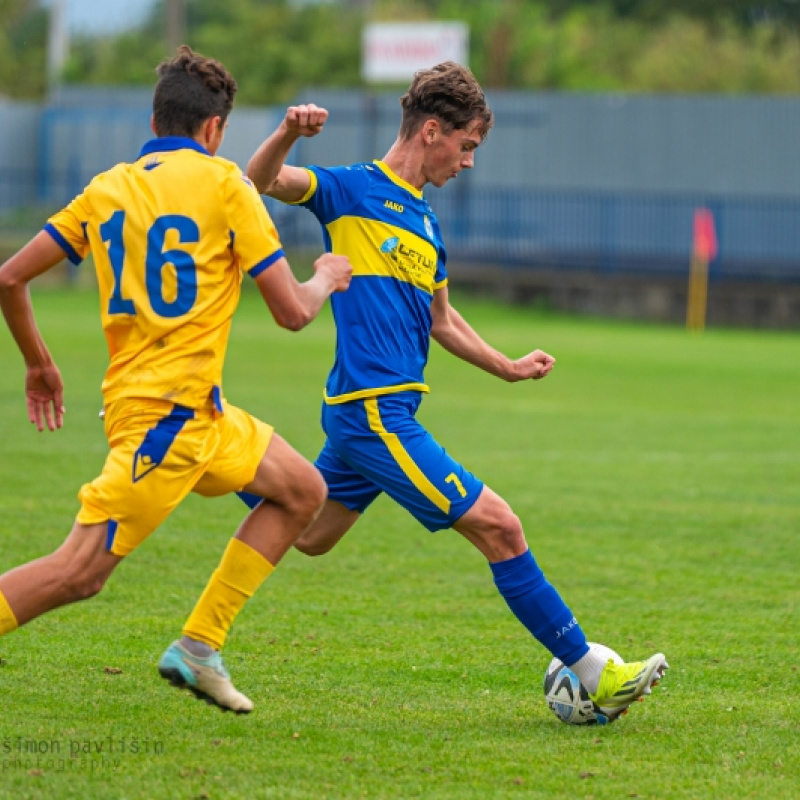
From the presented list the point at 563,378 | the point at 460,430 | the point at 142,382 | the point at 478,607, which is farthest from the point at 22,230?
the point at 142,382

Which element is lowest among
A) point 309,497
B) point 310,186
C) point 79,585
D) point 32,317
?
point 79,585

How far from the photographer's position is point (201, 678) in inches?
196

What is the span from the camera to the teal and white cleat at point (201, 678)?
4.97m

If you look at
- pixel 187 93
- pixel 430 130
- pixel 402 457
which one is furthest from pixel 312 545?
pixel 187 93

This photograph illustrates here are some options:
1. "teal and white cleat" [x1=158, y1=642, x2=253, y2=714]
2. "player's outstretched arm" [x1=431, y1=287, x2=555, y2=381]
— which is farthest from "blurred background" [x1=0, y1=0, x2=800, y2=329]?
"teal and white cleat" [x1=158, y1=642, x2=253, y2=714]

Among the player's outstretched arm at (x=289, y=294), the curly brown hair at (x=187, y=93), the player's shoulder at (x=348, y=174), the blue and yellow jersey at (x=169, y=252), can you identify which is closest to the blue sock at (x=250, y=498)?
the blue and yellow jersey at (x=169, y=252)

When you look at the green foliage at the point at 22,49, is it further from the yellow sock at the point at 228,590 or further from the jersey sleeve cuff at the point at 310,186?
the yellow sock at the point at 228,590

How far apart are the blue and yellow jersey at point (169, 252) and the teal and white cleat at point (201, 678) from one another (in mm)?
828

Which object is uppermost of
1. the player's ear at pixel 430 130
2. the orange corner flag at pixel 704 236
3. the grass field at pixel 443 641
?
the player's ear at pixel 430 130

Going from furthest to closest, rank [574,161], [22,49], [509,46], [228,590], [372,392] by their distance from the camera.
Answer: [22,49] < [509,46] < [574,161] < [372,392] < [228,590]

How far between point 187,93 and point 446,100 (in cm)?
119

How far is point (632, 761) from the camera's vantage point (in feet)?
16.6

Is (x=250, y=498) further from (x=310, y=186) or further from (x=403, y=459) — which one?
(x=310, y=186)

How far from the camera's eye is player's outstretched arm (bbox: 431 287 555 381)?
607 cm
